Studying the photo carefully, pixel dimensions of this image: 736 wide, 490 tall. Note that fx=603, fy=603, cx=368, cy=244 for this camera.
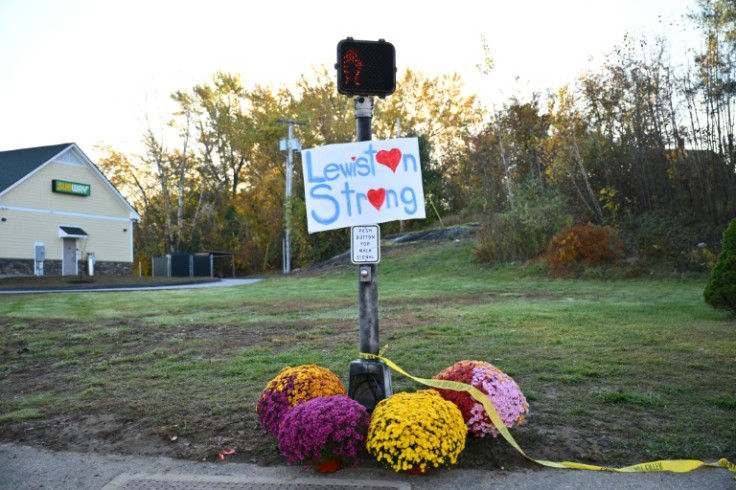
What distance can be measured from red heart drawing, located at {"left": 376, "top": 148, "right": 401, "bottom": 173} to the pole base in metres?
1.45

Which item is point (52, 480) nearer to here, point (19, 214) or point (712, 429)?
point (712, 429)

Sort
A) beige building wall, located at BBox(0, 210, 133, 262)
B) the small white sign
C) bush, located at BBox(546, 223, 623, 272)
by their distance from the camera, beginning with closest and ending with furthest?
the small white sign
bush, located at BBox(546, 223, 623, 272)
beige building wall, located at BBox(0, 210, 133, 262)

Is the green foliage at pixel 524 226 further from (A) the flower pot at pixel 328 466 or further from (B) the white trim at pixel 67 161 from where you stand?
(B) the white trim at pixel 67 161

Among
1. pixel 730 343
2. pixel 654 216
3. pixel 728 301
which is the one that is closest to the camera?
pixel 730 343

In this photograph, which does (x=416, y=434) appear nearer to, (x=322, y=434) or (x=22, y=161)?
(x=322, y=434)

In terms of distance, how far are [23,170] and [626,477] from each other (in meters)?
34.7

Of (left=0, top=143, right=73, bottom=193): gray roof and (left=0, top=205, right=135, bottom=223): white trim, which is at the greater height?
(left=0, top=143, right=73, bottom=193): gray roof

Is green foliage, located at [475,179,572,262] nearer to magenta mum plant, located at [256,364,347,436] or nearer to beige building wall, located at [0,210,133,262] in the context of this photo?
magenta mum plant, located at [256,364,347,436]

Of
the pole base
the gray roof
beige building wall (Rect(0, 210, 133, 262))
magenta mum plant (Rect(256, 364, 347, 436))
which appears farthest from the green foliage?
the gray roof

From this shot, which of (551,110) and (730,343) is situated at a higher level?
(551,110)

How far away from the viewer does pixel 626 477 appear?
354 centimetres

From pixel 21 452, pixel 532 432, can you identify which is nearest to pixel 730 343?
pixel 532 432

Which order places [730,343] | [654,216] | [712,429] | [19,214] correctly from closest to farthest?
[712,429] → [730,343] → [654,216] → [19,214]

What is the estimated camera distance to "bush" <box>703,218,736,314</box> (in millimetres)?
8914
